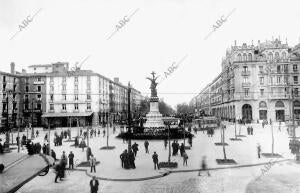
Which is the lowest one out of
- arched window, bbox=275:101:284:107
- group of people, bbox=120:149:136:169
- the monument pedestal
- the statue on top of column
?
group of people, bbox=120:149:136:169

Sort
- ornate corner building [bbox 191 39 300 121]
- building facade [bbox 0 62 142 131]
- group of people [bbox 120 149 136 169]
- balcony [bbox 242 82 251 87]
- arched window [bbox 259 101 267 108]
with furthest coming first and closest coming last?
balcony [bbox 242 82 251 87]
building facade [bbox 0 62 142 131]
arched window [bbox 259 101 267 108]
ornate corner building [bbox 191 39 300 121]
group of people [bbox 120 149 136 169]

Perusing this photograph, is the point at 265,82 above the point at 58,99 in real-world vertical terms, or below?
above

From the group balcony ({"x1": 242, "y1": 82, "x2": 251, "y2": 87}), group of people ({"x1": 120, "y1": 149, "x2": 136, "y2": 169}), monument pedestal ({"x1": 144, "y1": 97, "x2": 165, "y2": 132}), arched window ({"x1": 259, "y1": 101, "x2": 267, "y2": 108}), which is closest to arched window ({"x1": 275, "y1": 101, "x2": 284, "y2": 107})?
arched window ({"x1": 259, "y1": 101, "x2": 267, "y2": 108})

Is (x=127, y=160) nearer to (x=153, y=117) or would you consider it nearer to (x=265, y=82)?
(x=153, y=117)

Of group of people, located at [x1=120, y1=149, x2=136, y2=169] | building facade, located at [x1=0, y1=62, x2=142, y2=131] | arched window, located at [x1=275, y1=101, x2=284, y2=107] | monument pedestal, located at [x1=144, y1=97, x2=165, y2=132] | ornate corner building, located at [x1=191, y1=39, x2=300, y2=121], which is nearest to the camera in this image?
group of people, located at [x1=120, y1=149, x2=136, y2=169]

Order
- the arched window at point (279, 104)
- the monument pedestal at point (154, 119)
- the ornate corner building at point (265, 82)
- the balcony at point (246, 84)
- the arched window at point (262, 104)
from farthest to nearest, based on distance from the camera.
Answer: the balcony at point (246, 84) < the arched window at point (262, 104) < the arched window at point (279, 104) < the ornate corner building at point (265, 82) < the monument pedestal at point (154, 119)

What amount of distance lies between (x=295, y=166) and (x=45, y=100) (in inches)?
2484

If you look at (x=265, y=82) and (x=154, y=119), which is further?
(x=265, y=82)

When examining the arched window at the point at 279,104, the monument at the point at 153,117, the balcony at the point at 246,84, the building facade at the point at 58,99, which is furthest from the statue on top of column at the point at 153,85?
the arched window at the point at 279,104

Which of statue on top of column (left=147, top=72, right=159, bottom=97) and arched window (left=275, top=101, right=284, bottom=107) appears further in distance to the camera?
arched window (left=275, top=101, right=284, bottom=107)

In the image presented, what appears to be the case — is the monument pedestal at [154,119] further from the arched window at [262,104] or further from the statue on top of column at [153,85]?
the arched window at [262,104]

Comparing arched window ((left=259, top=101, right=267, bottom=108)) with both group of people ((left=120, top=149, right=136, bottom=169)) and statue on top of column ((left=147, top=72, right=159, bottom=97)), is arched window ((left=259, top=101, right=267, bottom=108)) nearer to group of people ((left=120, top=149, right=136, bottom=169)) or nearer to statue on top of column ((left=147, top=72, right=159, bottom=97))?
statue on top of column ((left=147, top=72, right=159, bottom=97))

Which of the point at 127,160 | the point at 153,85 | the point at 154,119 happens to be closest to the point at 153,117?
the point at 154,119

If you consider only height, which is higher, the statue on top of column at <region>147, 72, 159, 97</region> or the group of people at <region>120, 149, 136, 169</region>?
Answer: the statue on top of column at <region>147, 72, 159, 97</region>
